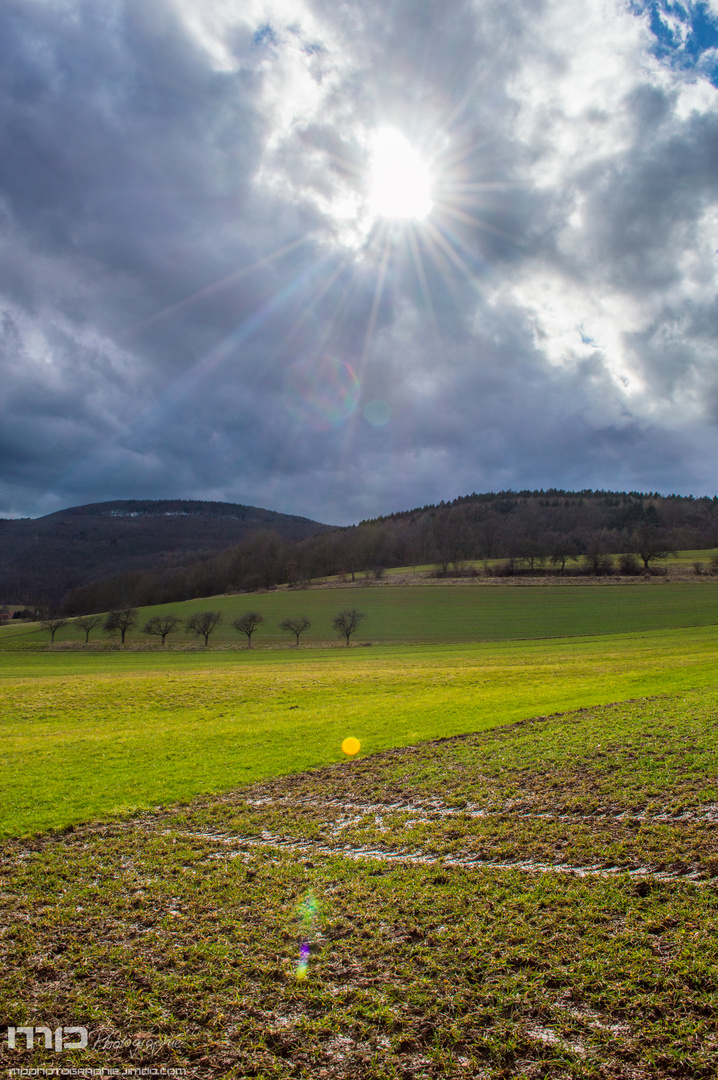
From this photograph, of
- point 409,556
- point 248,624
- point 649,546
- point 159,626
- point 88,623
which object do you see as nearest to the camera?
point 248,624

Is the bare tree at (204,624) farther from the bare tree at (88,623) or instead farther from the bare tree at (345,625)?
the bare tree at (345,625)

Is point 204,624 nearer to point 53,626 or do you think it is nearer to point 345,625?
point 345,625

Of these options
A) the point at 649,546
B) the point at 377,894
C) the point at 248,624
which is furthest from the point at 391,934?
the point at 649,546

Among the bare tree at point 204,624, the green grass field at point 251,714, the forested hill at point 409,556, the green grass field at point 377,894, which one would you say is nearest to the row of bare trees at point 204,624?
the bare tree at point 204,624

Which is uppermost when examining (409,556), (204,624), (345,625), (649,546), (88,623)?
(409,556)

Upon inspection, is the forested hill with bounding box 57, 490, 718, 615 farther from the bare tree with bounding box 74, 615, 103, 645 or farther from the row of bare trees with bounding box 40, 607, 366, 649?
the row of bare trees with bounding box 40, 607, 366, 649

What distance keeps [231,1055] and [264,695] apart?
24157 mm

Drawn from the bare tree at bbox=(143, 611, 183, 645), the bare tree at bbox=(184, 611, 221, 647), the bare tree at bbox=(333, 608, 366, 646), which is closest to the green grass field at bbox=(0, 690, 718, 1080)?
the bare tree at bbox=(333, 608, 366, 646)

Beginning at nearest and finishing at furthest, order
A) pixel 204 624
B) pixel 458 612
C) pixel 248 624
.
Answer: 1. pixel 248 624
2. pixel 204 624
3. pixel 458 612

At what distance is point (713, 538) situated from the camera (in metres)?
177

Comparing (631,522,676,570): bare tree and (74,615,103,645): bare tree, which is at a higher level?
(631,522,676,570): bare tree

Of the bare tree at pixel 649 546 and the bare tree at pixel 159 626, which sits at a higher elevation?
the bare tree at pixel 649 546

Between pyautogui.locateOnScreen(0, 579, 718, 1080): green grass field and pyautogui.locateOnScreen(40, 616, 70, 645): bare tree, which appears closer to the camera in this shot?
pyautogui.locateOnScreen(0, 579, 718, 1080): green grass field

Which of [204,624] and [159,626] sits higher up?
[204,624]
